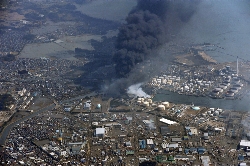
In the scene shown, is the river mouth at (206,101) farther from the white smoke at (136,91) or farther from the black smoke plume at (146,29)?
the black smoke plume at (146,29)

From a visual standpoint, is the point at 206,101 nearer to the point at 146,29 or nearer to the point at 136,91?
the point at 136,91

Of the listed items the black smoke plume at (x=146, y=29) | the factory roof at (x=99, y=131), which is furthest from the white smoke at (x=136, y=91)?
the factory roof at (x=99, y=131)

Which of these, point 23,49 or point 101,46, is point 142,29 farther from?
point 23,49

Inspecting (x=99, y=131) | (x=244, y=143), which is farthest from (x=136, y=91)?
(x=244, y=143)

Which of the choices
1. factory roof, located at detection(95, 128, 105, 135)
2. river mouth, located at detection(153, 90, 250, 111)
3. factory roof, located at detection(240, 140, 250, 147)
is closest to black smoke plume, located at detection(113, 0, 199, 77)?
river mouth, located at detection(153, 90, 250, 111)

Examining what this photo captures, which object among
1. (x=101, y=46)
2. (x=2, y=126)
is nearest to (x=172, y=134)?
(x=2, y=126)

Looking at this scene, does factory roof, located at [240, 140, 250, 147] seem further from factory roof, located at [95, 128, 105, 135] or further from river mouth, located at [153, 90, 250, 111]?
factory roof, located at [95, 128, 105, 135]
